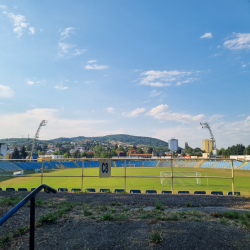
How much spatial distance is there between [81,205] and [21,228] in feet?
10.0

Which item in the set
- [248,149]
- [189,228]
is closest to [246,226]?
[189,228]

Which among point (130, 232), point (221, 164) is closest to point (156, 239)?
point (130, 232)

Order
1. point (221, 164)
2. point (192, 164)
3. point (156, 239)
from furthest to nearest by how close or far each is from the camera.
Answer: point (192, 164) < point (221, 164) < point (156, 239)

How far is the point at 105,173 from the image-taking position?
12266 mm

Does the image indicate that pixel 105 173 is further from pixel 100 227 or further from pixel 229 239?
pixel 229 239

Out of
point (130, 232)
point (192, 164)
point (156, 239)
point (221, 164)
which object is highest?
point (156, 239)

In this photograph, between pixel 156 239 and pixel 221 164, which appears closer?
pixel 156 239

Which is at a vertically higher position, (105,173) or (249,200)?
(105,173)

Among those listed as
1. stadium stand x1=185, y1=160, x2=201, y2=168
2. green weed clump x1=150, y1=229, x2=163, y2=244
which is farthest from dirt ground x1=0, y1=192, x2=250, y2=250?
stadium stand x1=185, y1=160, x2=201, y2=168

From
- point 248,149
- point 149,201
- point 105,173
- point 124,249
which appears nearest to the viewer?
point 124,249

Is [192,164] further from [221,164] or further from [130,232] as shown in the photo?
[130,232]

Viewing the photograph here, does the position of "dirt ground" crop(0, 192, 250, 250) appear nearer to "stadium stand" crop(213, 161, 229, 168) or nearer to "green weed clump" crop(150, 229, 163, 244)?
"green weed clump" crop(150, 229, 163, 244)

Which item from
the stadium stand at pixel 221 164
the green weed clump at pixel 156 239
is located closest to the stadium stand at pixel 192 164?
the stadium stand at pixel 221 164

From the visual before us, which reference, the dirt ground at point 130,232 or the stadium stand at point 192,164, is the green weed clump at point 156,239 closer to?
the dirt ground at point 130,232
